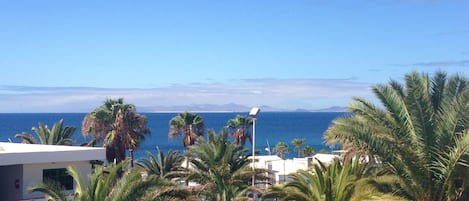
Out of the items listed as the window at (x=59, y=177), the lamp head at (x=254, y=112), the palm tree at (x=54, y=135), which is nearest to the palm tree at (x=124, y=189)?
the window at (x=59, y=177)

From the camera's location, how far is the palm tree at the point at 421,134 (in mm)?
17266

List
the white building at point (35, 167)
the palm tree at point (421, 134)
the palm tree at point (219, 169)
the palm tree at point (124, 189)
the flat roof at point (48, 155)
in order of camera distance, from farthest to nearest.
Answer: the palm tree at point (219, 169)
the white building at point (35, 167)
the flat roof at point (48, 155)
the palm tree at point (421, 134)
the palm tree at point (124, 189)

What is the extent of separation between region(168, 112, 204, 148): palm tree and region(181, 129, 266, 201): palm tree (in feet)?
74.0

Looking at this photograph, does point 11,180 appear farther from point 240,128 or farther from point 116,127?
point 240,128

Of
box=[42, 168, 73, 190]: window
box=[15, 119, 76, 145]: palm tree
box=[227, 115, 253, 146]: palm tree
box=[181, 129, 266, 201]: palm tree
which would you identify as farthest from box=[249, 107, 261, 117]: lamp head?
box=[227, 115, 253, 146]: palm tree

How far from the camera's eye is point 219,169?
2817 centimetres

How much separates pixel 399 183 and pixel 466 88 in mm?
→ 3260

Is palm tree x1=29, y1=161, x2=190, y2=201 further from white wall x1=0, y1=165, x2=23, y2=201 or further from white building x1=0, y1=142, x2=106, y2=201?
white wall x1=0, y1=165, x2=23, y2=201

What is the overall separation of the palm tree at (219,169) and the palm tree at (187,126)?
22543 mm

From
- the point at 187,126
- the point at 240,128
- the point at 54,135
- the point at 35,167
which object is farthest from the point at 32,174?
the point at 240,128

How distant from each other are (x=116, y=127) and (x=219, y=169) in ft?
50.1

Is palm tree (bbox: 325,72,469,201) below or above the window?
above

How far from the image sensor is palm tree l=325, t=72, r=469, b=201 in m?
17.3

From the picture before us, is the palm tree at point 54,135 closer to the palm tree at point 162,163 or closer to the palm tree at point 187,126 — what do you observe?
the palm tree at point 162,163
